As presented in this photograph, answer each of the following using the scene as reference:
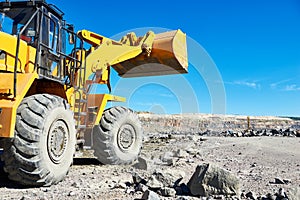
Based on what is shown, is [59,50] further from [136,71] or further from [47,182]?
[136,71]

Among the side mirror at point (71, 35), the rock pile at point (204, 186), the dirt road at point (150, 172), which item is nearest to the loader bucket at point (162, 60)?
the side mirror at point (71, 35)

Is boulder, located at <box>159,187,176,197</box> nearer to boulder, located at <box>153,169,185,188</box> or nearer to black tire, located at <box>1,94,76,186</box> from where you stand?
boulder, located at <box>153,169,185,188</box>

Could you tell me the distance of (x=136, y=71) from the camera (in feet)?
29.7

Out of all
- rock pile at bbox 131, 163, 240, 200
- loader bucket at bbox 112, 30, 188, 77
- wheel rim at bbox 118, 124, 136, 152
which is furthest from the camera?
loader bucket at bbox 112, 30, 188, 77

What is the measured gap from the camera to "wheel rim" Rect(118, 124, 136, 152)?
710cm

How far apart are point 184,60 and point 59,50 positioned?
3798 mm

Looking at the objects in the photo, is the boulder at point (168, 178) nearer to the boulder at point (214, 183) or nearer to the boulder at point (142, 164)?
the boulder at point (214, 183)

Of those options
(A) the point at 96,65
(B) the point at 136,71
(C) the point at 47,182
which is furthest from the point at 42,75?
(B) the point at 136,71

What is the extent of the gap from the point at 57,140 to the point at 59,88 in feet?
4.67

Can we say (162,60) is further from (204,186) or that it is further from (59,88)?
(204,186)

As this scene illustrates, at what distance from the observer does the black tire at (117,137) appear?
6.76m

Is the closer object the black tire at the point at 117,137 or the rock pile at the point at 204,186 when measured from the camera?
the rock pile at the point at 204,186

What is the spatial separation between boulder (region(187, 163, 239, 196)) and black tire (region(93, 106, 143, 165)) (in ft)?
10.9

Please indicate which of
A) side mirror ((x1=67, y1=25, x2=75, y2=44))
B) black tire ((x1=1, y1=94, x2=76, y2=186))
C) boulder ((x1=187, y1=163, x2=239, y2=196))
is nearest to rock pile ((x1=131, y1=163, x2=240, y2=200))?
boulder ((x1=187, y1=163, x2=239, y2=196))
